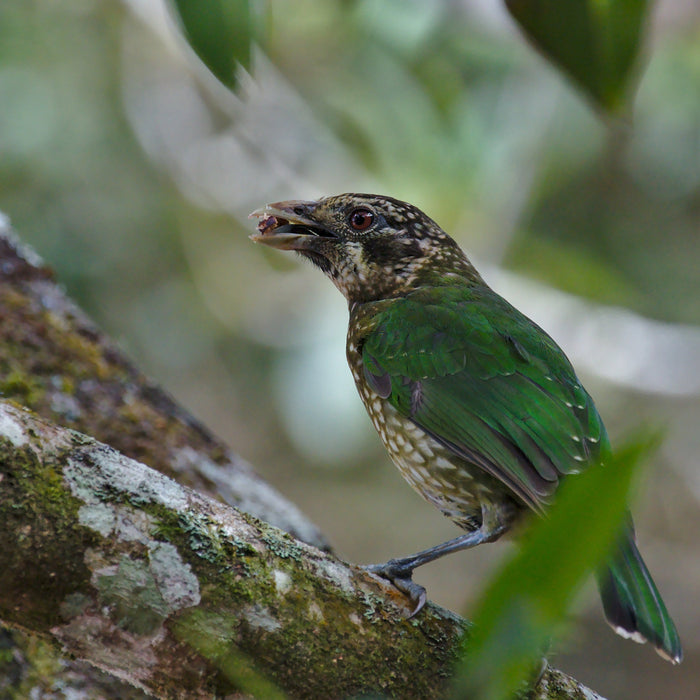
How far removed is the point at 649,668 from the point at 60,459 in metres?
6.62

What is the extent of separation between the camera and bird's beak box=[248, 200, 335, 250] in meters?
3.77

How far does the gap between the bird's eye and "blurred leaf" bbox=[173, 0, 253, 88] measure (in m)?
2.05

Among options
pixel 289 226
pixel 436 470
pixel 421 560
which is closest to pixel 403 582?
pixel 421 560

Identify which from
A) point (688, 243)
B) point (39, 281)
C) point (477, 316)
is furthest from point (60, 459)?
point (688, 243)

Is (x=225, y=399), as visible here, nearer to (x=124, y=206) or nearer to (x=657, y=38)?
(x=124, y=206)

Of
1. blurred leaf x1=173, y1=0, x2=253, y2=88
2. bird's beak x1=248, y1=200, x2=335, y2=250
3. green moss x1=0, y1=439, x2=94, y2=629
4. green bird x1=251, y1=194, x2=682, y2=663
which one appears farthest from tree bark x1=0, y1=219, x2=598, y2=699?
bird's beak x1=248, y1=200, x2=335, y2=250

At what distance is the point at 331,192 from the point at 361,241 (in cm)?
277

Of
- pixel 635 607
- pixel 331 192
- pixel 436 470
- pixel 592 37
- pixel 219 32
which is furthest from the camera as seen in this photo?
pixel 331 192

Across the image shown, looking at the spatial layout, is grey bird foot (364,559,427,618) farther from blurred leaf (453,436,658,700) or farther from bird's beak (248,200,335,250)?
bird's beak (248,200,335,250)

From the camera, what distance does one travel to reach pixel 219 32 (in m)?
1.72

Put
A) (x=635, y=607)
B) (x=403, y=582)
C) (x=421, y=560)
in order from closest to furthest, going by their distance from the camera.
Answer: (x=403, y=582) → (x=635, y=607) → (x=421, y=560)

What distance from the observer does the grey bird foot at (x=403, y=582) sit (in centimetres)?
231

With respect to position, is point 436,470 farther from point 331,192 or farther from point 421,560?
point 331,192

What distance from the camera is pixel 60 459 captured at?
1.92 meters
